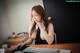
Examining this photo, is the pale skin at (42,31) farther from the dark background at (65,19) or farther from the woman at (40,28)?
the dark background at (65,19)

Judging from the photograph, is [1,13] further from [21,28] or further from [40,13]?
[40,13]

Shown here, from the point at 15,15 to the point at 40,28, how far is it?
0.77 metres

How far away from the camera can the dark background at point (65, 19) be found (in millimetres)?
3125

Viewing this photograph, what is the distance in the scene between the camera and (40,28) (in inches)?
80.0

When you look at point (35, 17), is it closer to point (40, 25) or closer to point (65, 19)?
point (40, 25)

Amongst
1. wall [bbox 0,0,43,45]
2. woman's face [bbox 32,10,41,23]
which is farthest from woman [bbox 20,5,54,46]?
wall [bbox 0,0,43,45]

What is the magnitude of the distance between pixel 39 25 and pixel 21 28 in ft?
1.91

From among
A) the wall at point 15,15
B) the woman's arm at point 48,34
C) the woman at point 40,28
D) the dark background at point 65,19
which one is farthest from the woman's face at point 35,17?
the dark background at point 65,19

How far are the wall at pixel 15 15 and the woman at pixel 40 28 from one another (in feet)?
1.50

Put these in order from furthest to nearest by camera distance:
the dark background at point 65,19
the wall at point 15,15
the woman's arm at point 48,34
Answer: the dark background at point 65,19, the wall at point 15,15, the woman's arm at point 48,34

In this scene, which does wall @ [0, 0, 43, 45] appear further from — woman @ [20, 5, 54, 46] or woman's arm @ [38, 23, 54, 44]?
woman's arm @ [38, 23, 54, 44]

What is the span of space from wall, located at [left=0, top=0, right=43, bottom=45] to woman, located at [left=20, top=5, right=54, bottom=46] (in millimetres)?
456

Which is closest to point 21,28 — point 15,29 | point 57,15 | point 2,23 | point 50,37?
point 15,29

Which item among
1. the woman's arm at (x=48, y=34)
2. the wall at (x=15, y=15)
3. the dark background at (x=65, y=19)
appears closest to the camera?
the woman's arm at (x=48, y=34)
